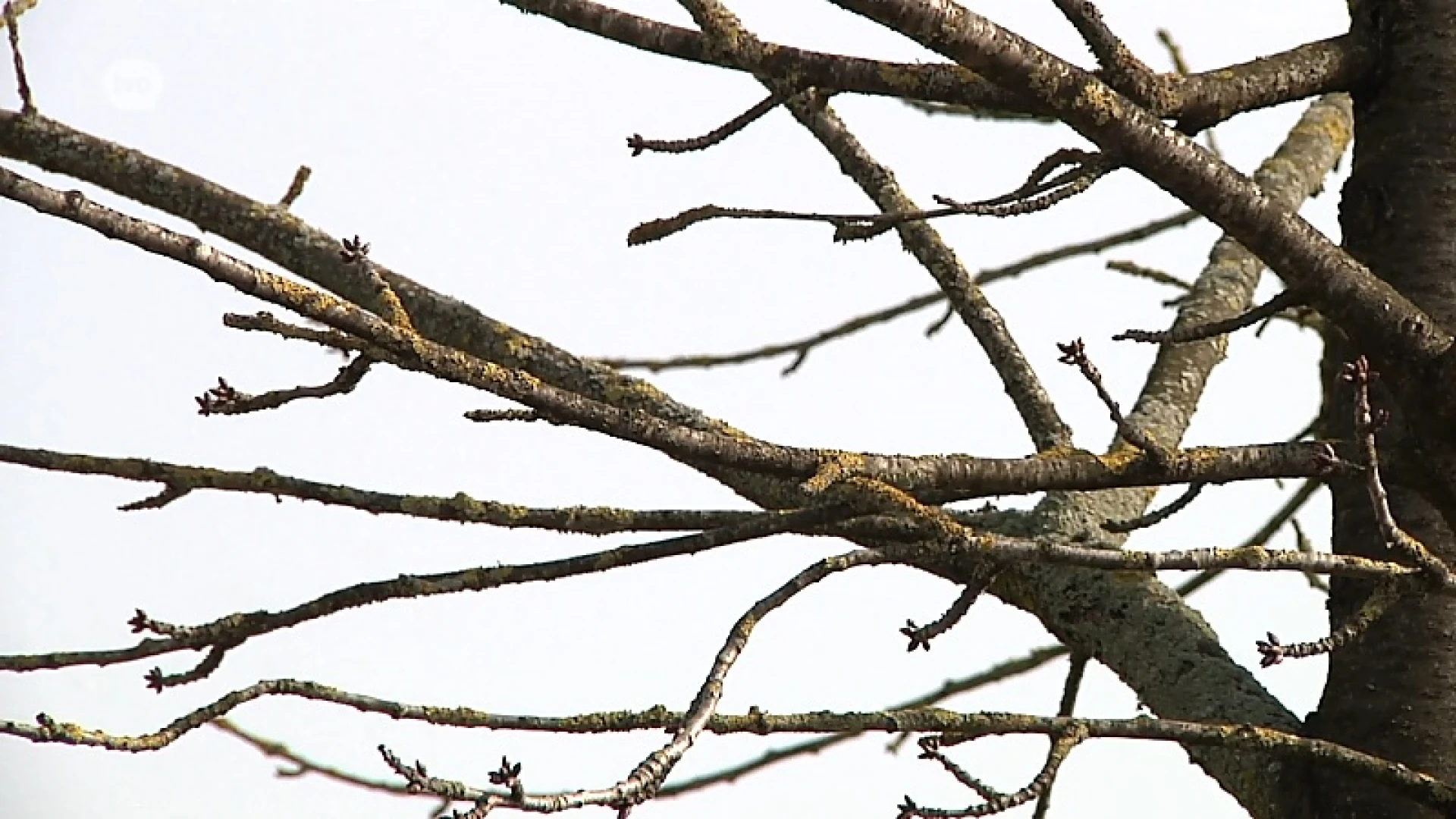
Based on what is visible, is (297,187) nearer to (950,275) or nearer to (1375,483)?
(950,275)

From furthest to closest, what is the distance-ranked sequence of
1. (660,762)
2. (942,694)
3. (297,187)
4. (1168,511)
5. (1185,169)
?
(942,694)
(297,187)
(1168,511)
(1185,169)
(660,762)

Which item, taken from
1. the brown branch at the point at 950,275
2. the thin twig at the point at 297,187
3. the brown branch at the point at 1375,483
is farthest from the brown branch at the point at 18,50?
the brown branch at the point at 1375,483

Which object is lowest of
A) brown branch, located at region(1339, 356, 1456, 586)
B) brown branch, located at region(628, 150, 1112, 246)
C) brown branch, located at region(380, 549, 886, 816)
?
brown branch, located at region(380, 549, 886, 816)

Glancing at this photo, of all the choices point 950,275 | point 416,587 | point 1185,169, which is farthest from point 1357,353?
point 416,587

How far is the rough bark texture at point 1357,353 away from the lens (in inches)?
41.7

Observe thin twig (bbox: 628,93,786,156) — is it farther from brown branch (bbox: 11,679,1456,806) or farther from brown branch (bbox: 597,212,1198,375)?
brown branch (bbox: 597,212,1198,375)

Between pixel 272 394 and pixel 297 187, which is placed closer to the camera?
pixel 272 394

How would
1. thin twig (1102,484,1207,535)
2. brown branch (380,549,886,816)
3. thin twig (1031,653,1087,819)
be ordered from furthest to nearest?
thin twig (1031,653,1087,819), thin twig (1102,484,1207,535), brown branch (380,549,886,816)

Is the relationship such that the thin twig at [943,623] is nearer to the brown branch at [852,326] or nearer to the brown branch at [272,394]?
the brown branch at [272,394]

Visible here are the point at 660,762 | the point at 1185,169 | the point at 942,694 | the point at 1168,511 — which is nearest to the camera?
the point at 660,762

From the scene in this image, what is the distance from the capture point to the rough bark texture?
1060 millimetres

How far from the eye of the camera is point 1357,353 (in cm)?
102

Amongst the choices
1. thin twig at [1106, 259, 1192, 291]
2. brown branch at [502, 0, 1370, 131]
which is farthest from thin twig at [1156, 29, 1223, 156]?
brown branch at [502, 0, 1370, 131]

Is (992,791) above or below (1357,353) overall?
below
